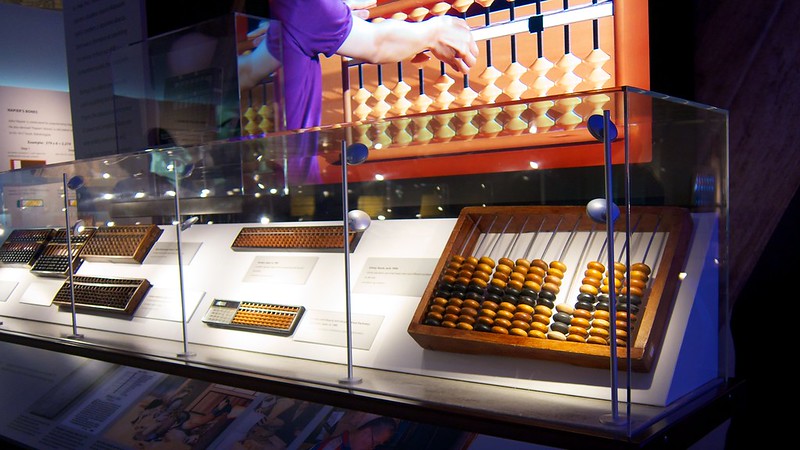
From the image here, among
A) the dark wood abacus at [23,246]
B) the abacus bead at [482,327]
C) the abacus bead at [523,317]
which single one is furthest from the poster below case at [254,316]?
the dark wood abacus at [23,246]

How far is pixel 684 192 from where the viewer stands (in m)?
1.89

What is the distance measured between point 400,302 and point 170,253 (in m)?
1.39

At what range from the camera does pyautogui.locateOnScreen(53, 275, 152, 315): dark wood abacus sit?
3074 mm

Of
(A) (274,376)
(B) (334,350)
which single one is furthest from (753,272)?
(A) (274,376)

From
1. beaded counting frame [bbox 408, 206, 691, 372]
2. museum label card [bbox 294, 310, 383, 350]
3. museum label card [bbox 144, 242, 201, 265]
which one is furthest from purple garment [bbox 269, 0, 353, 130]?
beaded counting frame [bbox 408, 206, 691, 372]

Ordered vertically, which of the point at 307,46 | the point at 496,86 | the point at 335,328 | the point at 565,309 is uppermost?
the point at 307,46

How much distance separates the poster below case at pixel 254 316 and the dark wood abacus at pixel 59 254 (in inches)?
44.0

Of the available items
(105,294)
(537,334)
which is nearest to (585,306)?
(537,334)

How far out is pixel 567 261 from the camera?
2.10m

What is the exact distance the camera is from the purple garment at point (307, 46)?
3.72 m

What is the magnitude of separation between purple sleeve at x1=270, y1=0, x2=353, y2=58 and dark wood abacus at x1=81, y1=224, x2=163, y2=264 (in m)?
1.31

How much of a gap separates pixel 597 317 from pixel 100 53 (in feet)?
14.6

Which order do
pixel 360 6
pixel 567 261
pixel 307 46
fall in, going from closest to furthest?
pixel 567 261, pixel 360 6, pixel 307 46

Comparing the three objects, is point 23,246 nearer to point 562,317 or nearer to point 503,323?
point 503,323
